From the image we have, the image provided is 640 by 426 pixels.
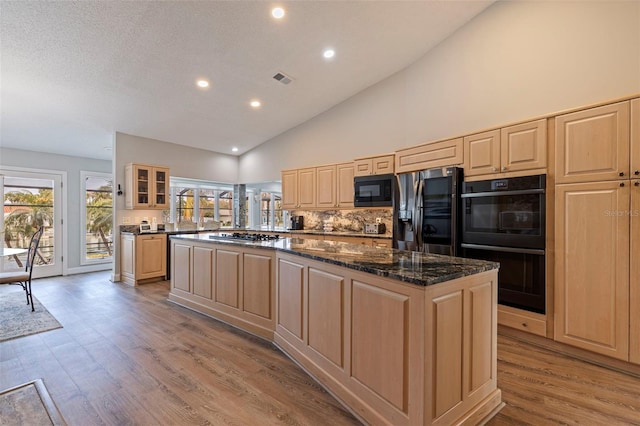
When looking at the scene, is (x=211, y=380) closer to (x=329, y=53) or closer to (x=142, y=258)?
(x=329, y=53)

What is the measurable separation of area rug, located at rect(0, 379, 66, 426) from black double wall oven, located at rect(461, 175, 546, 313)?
362 centimetres

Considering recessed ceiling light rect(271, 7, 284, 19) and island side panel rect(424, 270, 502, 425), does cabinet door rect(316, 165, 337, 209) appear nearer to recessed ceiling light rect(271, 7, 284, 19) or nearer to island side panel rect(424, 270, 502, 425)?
recessed ceiling light rect(271, 7, 284, 19)

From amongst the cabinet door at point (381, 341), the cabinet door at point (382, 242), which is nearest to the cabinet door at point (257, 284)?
the cabinet door at point (381, 341)

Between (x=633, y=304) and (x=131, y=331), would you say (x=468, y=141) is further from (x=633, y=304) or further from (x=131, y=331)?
(x=131, y=331)

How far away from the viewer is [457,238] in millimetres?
3324

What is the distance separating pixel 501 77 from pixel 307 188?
342 cm

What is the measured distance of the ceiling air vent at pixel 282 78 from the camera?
4.14 m

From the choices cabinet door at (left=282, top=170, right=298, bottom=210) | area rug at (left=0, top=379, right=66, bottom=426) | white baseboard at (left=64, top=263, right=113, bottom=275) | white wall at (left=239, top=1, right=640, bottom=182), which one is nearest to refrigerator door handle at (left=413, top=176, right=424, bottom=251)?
white wall at (left=239, top=1, right=640, bottom=182)

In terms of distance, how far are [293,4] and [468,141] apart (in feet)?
7.65

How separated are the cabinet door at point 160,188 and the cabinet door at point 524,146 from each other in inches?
223

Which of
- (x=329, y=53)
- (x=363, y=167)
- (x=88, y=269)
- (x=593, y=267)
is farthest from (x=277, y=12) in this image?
(x=88, y=269)

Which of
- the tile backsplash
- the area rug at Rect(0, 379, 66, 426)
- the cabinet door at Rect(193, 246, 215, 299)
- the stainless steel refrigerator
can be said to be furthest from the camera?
the tile backsplash

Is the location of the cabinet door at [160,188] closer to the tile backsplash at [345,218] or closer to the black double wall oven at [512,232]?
the tile backsplash at [345,218]

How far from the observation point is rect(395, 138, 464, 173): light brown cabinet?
3422 mm
